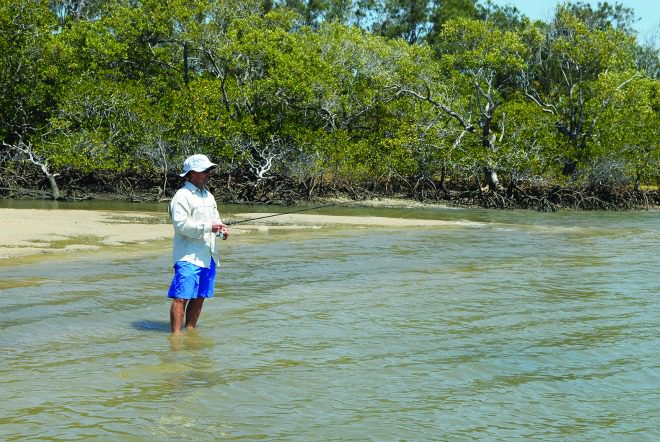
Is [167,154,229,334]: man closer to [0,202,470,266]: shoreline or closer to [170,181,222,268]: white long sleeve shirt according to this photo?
[170,181,222,268]: white long sleeve shirt

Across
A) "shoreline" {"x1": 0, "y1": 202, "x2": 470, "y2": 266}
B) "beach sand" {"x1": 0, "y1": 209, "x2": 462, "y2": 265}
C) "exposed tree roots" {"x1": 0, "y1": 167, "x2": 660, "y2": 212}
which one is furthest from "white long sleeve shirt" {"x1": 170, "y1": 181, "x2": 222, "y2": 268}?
"exposed tree roots" {"x1": 0, "y1": 167, "x2": 660, "y2": 212}

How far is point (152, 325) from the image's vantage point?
7.72m

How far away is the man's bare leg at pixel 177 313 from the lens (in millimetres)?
6965

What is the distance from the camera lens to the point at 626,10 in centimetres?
5159

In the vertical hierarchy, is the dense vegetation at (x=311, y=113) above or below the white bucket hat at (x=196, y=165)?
above

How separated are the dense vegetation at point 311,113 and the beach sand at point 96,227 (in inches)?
268

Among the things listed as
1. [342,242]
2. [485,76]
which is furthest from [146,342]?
[485,76]

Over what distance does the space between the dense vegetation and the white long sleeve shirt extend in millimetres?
20130

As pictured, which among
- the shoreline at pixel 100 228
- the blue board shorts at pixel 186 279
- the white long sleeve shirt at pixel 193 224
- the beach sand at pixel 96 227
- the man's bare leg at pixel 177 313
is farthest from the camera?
the beach sand at pixel 96 227

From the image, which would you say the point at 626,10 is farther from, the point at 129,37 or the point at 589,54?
the point at 129,37

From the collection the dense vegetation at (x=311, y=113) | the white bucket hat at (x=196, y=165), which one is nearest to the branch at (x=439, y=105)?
the dense vegetation at (x=311, y=113)

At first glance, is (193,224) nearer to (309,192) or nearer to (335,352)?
Answer: (335,352)

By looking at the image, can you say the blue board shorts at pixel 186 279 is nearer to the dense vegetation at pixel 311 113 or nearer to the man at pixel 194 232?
the man at pixel 194 232

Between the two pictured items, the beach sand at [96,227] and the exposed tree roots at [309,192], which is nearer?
the beach sand at [96,227]
